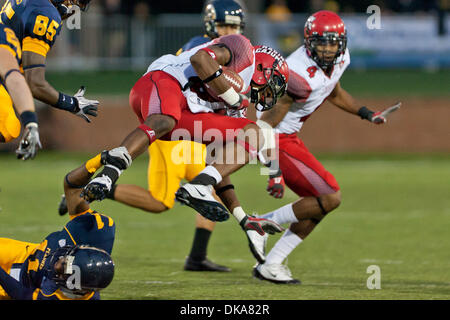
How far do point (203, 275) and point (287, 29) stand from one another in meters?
12.2

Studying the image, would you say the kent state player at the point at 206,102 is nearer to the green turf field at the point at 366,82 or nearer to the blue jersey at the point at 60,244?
the blue jersey at the point at 60,244

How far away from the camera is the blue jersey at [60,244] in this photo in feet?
16.3

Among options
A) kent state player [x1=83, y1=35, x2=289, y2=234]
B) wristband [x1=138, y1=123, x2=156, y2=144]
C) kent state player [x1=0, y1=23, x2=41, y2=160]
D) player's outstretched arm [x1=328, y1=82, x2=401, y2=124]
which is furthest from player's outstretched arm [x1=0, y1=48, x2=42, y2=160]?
player's outstretched arm [x1=328, y1=82, x2=401, y2=124]

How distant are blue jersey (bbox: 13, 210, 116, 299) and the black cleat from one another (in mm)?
2095

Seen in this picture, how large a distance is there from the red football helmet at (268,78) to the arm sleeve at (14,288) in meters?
2.21

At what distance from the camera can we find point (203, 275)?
704 centimetres

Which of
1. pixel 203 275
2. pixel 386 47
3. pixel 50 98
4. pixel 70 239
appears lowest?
pixel 203 275

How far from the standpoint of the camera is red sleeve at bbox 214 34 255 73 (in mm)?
6121

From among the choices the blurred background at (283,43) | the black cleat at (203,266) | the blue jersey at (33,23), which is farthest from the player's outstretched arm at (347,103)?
the blurred background at (283,43)

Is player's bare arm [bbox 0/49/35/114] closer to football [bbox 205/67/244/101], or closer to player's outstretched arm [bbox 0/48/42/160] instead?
player's outstretched arm [bbox 0/48/42/160]

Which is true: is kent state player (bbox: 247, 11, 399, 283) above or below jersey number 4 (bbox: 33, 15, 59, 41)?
below

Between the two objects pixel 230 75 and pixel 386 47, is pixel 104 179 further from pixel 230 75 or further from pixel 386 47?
pixel 386 47

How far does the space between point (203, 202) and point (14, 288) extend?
4.39 ft

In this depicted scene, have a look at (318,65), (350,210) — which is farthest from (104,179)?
(350,210)
